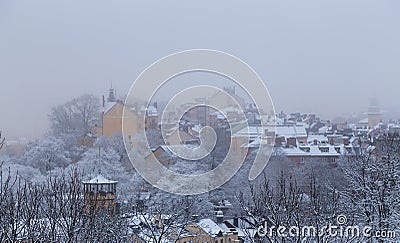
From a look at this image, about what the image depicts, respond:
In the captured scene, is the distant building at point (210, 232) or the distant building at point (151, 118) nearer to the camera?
the distant building at point (210, 232)

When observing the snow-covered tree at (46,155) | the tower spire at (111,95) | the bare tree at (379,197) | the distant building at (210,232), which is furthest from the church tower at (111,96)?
the bare tree at (379,197)

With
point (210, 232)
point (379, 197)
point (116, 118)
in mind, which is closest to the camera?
point (379, 197)

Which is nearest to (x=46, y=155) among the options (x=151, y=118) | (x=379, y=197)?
(x=151, y=118)

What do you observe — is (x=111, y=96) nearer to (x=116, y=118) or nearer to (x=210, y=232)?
(x=116, y=118)

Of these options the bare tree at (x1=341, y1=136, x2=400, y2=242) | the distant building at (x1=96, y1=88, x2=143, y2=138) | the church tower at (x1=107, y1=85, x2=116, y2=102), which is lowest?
the bare tree at (x1=341, y1=136, x2=400, y2=242)

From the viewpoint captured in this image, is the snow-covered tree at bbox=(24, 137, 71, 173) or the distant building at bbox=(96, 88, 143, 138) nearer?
the snow-covered tree at bbox=(24, 137, 71, 173)

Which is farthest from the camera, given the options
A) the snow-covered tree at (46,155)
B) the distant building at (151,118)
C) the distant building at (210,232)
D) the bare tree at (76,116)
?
the bare tree at (76,116)

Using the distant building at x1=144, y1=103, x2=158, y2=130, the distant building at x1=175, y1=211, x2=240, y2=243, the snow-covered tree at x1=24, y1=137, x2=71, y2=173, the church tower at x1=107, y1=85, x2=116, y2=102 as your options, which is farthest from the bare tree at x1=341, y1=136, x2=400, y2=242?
the church tower at x1=107, y1=85, x2=116, y2=102

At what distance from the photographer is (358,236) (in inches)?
242

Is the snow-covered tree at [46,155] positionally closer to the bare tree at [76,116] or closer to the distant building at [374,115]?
the bare tree at [76,116]

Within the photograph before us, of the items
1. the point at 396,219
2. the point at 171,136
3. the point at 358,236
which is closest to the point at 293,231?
the point at 358,236

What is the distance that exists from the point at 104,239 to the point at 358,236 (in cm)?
326

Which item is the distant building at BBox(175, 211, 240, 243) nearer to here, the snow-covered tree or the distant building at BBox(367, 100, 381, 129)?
the snow-covered tree

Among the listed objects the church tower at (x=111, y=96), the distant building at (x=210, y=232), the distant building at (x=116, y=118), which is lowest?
the distant building at (x=210, y=232)
